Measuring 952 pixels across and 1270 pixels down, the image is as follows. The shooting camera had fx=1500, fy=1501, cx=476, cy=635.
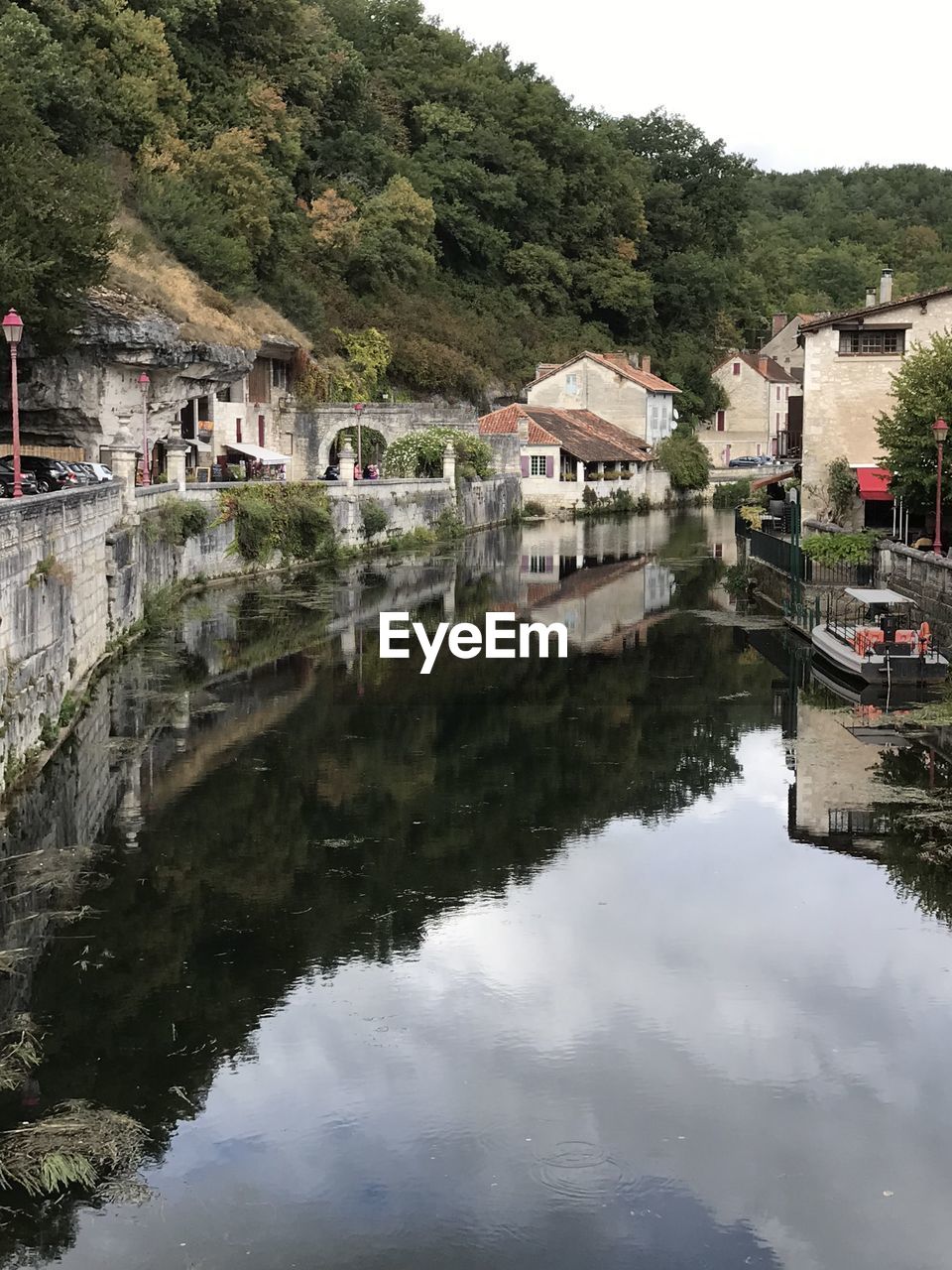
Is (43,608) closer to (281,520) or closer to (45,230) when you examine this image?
(45,230)

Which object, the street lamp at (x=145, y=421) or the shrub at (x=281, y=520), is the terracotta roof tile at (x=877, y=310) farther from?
the street lamp at (x=145, y=421)

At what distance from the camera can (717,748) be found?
74.9ft

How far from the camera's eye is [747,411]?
9206 cm

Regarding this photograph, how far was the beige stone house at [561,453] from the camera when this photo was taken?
67188mm

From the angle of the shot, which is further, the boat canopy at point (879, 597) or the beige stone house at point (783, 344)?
the beige stone house at point (783, 344)

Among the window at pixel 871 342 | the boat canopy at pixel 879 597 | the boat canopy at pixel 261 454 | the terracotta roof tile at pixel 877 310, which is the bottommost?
the boat canopy at pixel 879 597

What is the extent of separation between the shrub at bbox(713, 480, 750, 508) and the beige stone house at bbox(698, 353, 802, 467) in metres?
10.4

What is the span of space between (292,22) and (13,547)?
169 feet

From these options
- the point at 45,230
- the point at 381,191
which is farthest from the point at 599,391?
the point at 45,230

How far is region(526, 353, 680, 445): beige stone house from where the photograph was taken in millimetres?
76688

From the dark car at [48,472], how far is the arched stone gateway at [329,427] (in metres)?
19.3

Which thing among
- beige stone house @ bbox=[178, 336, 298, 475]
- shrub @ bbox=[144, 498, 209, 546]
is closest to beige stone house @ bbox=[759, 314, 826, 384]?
beige stone house @ bbox=[178, 336, 298, 475]

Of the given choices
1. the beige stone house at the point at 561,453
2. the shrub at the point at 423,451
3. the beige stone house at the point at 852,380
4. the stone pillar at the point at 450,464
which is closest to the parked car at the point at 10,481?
the beige stone house at the point at 852,380

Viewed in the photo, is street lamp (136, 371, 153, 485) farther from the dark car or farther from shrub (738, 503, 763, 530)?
shrub (738, 503, 763, 530)
